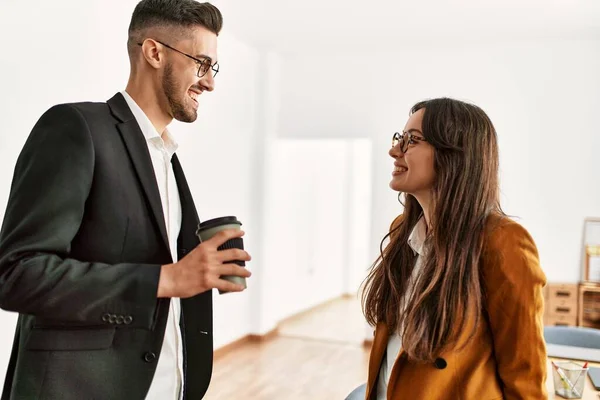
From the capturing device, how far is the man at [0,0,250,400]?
1.00 m

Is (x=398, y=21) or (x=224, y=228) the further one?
(x=398, y=21)

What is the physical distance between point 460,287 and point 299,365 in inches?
147

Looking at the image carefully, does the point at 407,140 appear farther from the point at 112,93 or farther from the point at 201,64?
the point at 112,93

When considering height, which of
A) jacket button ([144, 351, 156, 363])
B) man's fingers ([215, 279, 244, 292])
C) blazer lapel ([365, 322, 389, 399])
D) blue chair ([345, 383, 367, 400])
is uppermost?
man's fingers ([215, 279, 244, 292])

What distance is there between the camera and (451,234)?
147 centimetres

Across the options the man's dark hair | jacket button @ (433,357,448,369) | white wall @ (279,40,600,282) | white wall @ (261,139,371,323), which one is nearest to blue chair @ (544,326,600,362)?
jacket button @ (433,357,448,369)

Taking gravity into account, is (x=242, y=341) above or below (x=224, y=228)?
below

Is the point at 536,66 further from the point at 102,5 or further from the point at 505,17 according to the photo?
the point at 102,5

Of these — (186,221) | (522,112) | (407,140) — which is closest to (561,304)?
(522,112)

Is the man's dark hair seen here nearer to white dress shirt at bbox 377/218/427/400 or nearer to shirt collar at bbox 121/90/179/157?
shirt collar at bbox 121/90/179/157

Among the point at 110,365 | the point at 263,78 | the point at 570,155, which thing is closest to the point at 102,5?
the point at 263,78

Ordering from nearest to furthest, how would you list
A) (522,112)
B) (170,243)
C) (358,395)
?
(170,243) < (358,395) < (522,112)

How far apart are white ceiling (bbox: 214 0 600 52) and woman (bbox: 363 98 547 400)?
3.00 metres

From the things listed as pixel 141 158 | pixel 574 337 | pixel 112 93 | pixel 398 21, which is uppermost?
pixel 398 21
